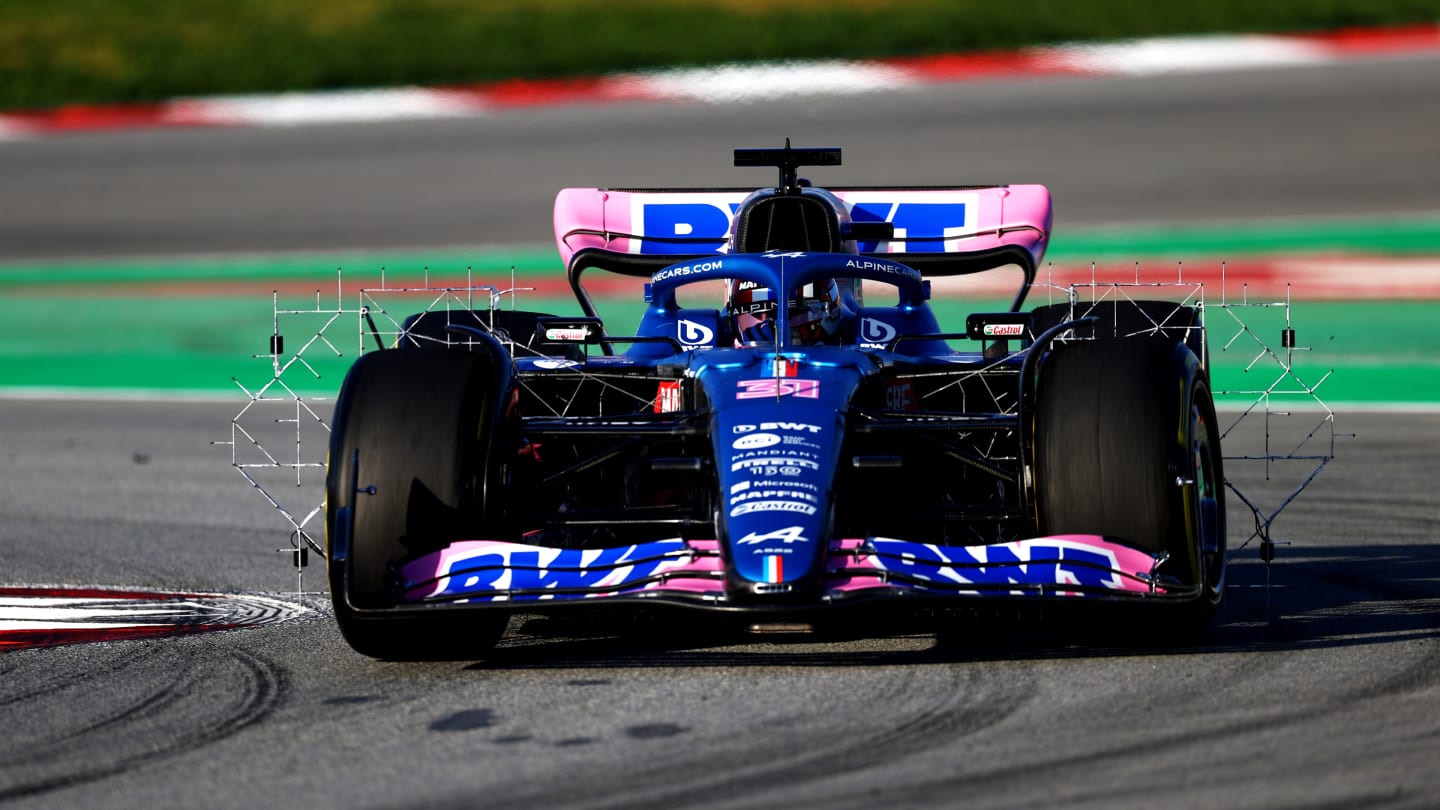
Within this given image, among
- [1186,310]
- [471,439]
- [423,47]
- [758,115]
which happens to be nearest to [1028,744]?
[471,439]

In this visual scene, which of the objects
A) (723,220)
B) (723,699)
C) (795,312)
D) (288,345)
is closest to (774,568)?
(723,699)

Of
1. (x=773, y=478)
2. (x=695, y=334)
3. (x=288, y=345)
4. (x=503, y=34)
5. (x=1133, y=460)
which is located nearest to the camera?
(x=773, y=478)

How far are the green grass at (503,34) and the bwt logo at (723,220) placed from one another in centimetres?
1600

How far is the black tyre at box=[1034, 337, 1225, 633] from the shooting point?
6422 millimetres

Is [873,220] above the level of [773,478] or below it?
above

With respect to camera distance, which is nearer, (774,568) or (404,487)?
(774,568)

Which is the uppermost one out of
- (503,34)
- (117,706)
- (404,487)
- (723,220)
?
(503,34)

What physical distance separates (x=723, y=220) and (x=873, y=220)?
756 mm

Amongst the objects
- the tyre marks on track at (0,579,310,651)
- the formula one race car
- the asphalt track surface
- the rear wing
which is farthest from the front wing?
the rear wing

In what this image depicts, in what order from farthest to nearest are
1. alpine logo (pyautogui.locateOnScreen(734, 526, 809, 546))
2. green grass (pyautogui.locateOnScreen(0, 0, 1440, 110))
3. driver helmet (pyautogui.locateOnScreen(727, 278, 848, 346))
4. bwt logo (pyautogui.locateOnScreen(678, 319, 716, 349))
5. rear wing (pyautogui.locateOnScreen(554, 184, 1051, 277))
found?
1. green grass (pyautogui.locateOnScreen(0, 0, 1440, 110))
2. rear wing (pyautogui.locateOnScreen(554, 184, 1051, 277))
3. bwt logo (pyautogui.locateOnScreen(678, 319, 716, 349))
4. driver helmet (pyautogui.locateOnScreen(727, 278, 848, 346))
5. alpine logo (pyautogui.locateOnScreen(734, 526, 809, 546))

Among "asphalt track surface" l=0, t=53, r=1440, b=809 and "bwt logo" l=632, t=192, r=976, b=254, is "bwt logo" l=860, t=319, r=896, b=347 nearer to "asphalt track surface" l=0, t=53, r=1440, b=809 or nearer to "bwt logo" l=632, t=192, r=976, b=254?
"bwt logo" l=632, t=192, r=976, b=254

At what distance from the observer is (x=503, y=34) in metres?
29.8

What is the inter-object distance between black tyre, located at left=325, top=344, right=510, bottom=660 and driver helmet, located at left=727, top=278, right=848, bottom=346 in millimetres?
1835

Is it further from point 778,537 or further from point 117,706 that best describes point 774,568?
point 117,706
